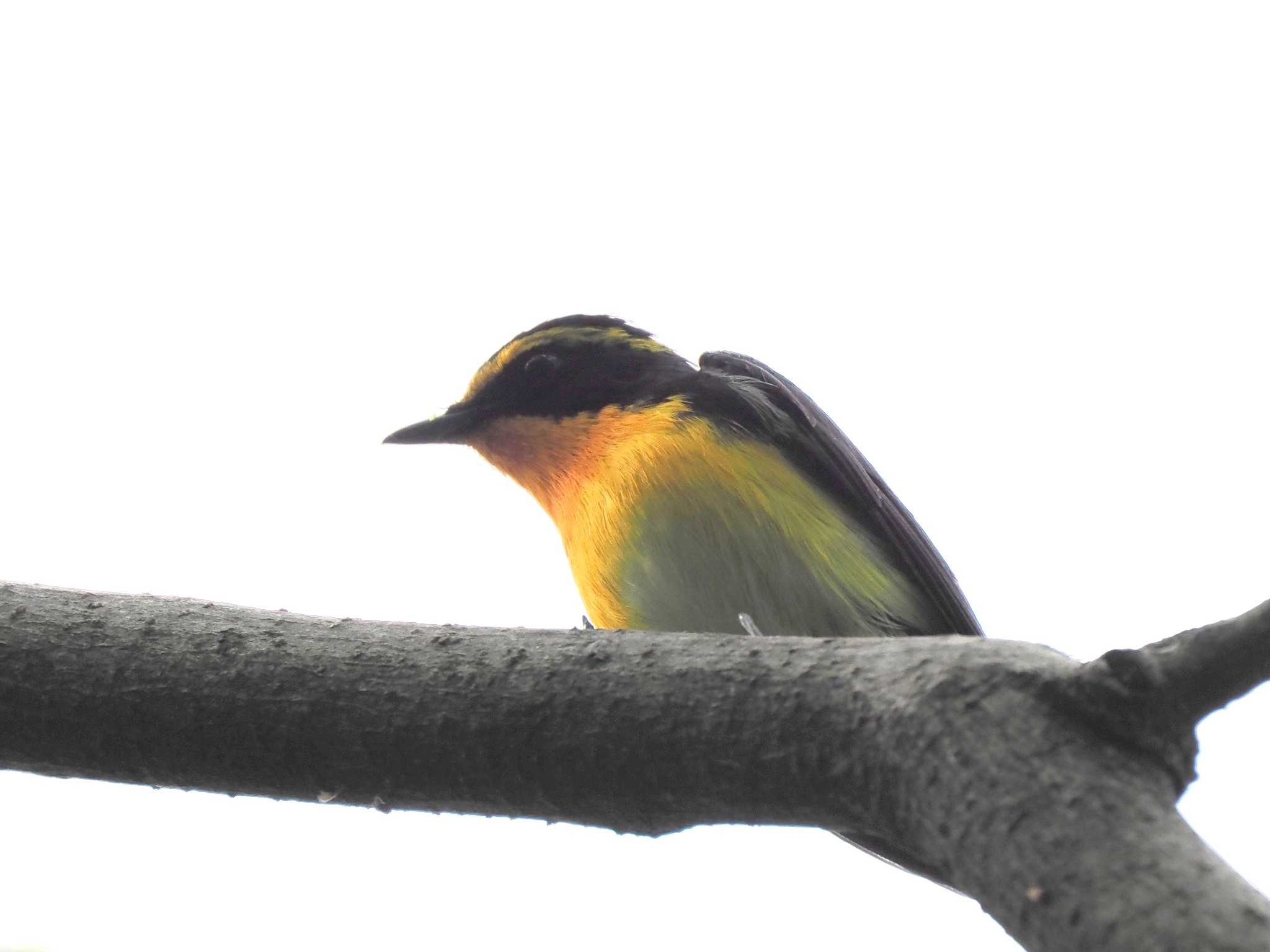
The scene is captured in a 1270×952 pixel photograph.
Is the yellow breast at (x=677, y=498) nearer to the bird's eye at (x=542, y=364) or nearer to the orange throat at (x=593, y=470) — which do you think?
the orange throat at (x=593, y=470)

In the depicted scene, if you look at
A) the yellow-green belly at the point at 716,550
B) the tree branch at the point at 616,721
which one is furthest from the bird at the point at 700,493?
the tree branch at the point at 616,721

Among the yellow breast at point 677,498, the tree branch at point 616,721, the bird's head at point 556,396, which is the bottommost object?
the tree branch at point 616,721

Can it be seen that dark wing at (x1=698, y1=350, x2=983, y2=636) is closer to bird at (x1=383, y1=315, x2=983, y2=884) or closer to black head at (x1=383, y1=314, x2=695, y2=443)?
bird at (x1=383, y1=315, x2=983, y2=884)

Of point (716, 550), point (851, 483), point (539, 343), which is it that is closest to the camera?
point (716, 550)

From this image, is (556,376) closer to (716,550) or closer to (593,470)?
(593,470)

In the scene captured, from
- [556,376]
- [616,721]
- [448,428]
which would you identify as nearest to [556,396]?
[556,376]

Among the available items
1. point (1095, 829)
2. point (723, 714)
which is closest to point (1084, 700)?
point (1095, 829)

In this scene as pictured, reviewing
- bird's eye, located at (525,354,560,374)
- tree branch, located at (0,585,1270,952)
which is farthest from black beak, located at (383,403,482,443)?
tree branch, located at (0,585,1270,952)

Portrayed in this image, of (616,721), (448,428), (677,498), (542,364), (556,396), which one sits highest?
(542,364)
